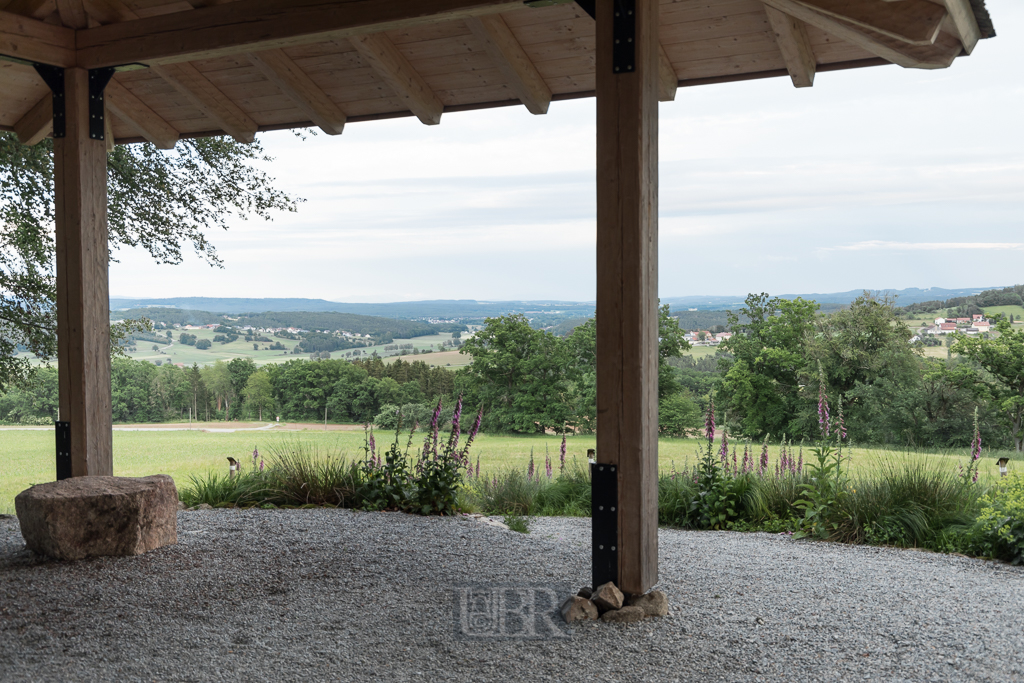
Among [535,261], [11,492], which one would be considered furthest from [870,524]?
[11,492]

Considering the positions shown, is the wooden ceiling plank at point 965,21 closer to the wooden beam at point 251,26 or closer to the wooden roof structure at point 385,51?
the wooden roof structure at point 385,51

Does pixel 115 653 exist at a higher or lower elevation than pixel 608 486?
lower

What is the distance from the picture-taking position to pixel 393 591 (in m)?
3.55

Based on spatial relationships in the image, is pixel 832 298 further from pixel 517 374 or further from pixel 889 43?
pixel 889 43

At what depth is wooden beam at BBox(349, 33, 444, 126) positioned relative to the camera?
4469mm

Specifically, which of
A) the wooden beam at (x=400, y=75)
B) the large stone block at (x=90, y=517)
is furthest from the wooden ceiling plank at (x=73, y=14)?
the large stone block at (x=90, y=517)

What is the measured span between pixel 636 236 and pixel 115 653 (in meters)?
2.71

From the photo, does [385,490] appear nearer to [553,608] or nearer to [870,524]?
[553,608]

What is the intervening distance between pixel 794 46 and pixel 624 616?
3.20 metres

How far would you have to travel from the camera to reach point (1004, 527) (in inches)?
169

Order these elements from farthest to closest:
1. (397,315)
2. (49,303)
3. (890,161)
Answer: (890,161) → (397,315) → (49,303)

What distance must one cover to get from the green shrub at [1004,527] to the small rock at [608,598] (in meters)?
2.61

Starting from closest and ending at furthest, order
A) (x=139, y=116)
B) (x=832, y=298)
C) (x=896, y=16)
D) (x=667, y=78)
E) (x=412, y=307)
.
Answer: (x=896, y=16), (x=667, y=78), (x=139, y=116), (x=832, y=298), (x=412, y=307)

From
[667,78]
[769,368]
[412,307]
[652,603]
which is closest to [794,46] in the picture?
[667,78]
